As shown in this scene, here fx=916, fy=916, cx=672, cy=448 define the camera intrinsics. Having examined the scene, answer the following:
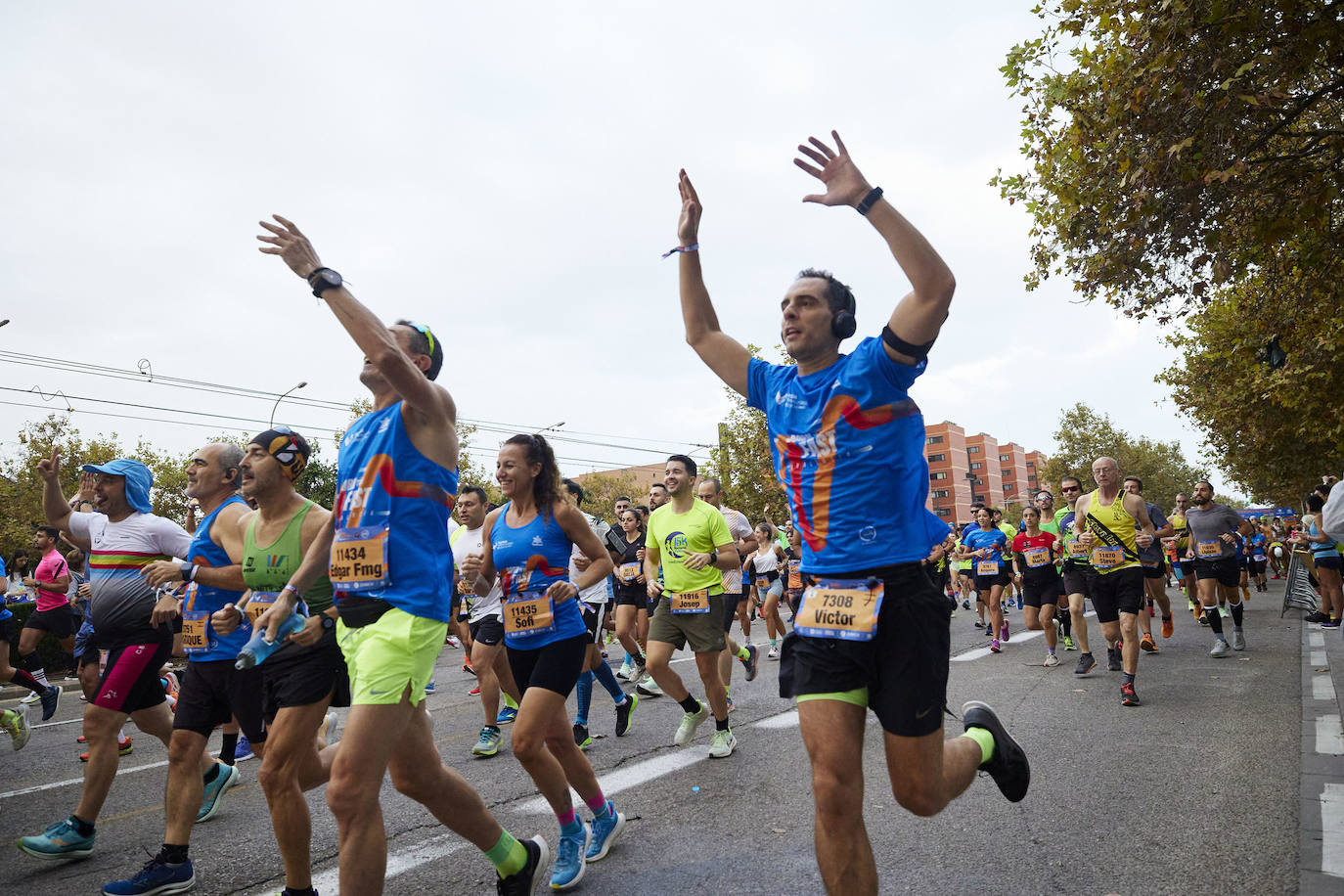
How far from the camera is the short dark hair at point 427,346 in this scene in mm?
3559

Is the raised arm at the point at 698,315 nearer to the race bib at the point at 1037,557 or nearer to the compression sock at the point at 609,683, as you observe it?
the compression sock at the point at 609,683

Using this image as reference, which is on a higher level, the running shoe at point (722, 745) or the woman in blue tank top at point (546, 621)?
the woman in blue tank top at point (546, 621)

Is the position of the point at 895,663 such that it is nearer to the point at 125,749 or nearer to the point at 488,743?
the point at 488,743

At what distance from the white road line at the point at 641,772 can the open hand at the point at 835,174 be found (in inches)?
144

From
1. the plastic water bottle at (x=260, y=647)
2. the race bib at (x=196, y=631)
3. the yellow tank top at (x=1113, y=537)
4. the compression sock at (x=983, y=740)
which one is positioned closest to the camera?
the plastic water bottle at (x=260, y=647)

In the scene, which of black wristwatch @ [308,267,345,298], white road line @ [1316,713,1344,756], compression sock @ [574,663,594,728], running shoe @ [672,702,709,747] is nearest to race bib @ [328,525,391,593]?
black wristwatch @ [308,267,345,298]

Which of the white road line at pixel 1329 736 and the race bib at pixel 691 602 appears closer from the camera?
the white road line at pixel 1329 736

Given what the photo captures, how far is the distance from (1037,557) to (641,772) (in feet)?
25.2

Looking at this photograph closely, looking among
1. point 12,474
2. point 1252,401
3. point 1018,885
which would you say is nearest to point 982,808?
point 1018,885

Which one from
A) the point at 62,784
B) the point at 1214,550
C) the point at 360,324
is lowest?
the point at 62,784

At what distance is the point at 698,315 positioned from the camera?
3566 millimetres

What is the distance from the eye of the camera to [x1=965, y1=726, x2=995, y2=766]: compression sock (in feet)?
11.8

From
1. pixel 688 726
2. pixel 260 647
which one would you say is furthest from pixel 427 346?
pixel 688 726

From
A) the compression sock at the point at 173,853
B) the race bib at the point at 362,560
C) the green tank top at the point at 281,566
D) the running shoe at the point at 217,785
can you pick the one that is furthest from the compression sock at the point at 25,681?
the race bib at the point at 362,560
